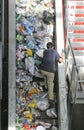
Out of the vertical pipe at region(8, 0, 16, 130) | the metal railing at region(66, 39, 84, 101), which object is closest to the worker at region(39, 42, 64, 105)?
the metal railing at region(66, 39, 84, 101)

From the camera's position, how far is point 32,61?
9000 millimetres

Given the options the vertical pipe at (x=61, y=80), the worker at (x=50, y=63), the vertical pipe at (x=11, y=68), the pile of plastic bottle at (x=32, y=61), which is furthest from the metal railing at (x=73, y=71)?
the vertical pipe at (x=11, y=68)

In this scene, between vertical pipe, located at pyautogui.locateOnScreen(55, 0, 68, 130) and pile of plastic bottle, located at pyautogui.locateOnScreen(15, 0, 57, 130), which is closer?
vertical pipe, located at pyautogui.locateOnScreen(55, 0, 68, 130)

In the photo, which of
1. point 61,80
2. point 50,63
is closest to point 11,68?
point 50,63

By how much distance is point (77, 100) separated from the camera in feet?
29.2

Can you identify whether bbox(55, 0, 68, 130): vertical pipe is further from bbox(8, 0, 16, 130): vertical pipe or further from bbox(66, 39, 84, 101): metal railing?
bbox(8, 0, 16, 130): vertical pipe

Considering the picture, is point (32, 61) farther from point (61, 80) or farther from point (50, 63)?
point (61, 80)

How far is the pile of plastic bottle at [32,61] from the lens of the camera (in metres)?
8.62

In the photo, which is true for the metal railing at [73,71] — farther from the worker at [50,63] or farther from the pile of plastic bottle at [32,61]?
the pile of plastic bottle at [32,61]

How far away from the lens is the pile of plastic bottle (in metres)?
8.62

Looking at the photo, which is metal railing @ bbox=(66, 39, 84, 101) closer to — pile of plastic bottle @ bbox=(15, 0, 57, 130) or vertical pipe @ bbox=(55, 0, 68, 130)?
vertical pipe @ bbox=(55, 0, 68, 130)

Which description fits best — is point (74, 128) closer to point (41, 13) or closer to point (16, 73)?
point (16, 73)

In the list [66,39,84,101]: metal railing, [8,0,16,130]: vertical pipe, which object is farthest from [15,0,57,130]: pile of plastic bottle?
[66,39,84,101]: metal railing

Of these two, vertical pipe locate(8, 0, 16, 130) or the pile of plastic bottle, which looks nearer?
vertical pipe locate(8, 0, 16, 130)
